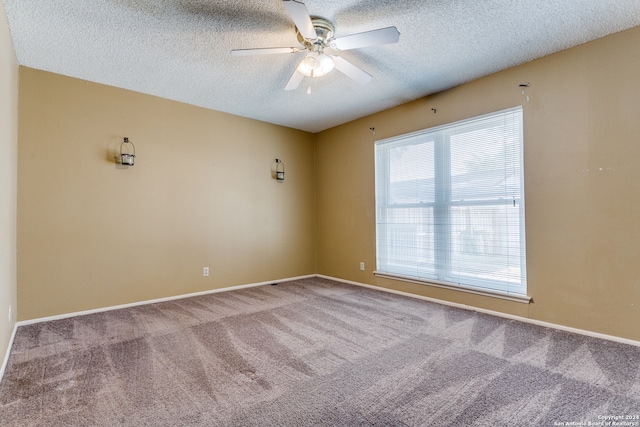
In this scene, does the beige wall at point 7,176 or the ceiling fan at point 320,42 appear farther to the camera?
the beige wall at point 7,176

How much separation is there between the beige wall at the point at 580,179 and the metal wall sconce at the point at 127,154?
12.4ft

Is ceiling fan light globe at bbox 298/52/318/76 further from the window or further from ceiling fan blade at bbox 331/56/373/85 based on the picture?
the window

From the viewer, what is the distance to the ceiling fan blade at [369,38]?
205cm

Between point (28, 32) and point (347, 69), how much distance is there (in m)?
2.60

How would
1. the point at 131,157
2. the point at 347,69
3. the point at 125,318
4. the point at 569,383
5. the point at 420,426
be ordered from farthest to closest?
the point at 131,157 → the point at 125,318 → the point at 347,69 → the point at 569,383 → the point at 420,426

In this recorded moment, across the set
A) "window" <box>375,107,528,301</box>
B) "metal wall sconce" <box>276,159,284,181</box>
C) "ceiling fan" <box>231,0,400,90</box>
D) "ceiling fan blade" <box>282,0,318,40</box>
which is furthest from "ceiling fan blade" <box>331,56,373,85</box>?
"metal wall sconce" <box>276,159,284,181</box>

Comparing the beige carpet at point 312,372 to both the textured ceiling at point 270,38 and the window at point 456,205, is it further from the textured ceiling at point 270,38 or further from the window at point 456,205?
the textured ceiling at point 270,38

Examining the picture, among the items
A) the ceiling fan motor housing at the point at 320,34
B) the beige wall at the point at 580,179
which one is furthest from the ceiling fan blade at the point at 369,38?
the beige wall at the point at 580,179

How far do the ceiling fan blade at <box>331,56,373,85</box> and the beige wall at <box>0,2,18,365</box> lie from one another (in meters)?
2.37

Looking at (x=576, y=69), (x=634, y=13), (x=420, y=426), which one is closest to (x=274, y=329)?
(x=420, y=426)

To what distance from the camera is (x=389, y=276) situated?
423 centimetres

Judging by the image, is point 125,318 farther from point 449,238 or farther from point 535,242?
point 535,242

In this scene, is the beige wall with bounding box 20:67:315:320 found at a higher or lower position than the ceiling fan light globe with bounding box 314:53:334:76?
lower

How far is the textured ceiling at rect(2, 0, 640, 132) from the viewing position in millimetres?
2199
